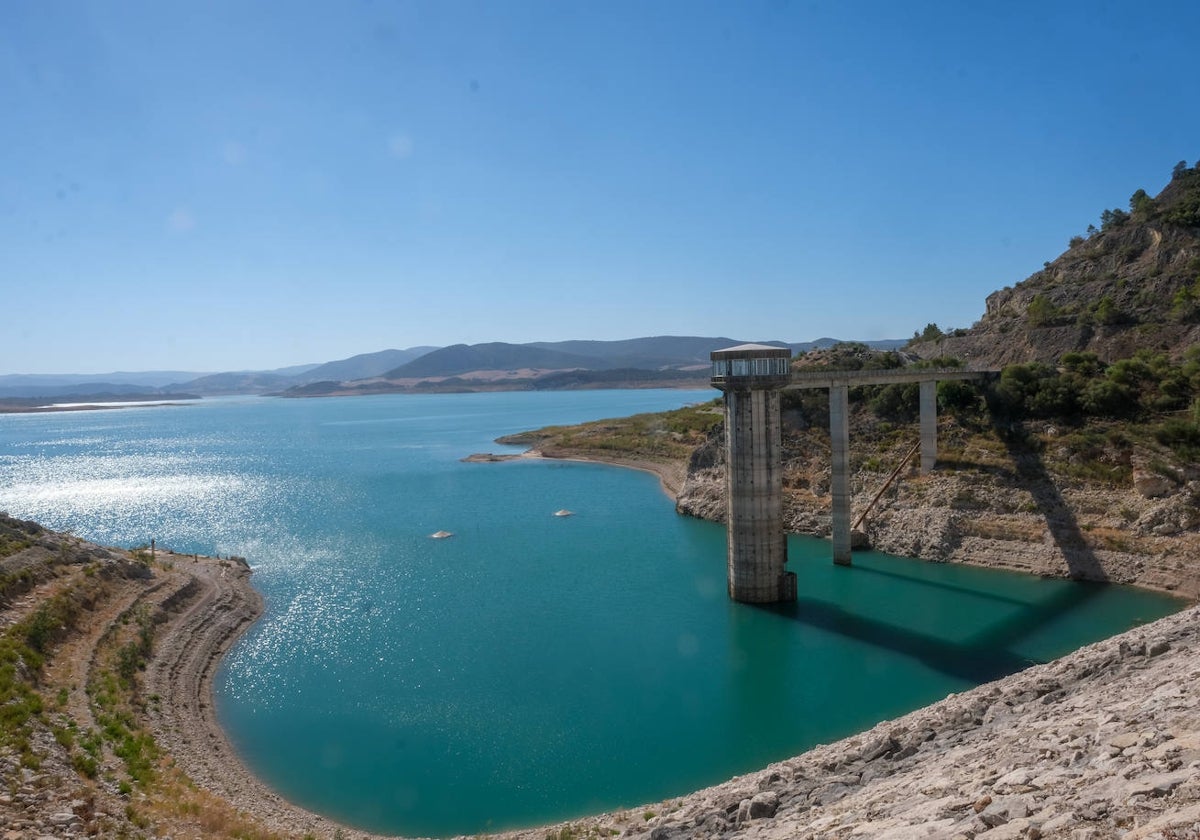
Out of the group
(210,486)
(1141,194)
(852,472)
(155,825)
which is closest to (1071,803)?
(155,825)

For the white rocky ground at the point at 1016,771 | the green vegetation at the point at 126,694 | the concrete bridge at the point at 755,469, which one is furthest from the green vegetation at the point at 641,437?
the white rocky ground at the point at 1016,771

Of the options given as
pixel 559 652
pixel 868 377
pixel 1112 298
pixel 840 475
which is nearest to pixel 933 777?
pixel 559 652

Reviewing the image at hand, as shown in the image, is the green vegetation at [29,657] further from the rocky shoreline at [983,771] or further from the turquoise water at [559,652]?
the turquoise water at [559,652]

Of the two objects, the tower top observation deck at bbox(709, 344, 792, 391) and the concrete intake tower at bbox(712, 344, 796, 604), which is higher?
the tower top observation deck at bbox(709, 344, 792, 391)

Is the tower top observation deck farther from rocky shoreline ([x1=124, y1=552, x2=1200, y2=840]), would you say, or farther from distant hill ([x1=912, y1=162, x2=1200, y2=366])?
distant hill ([x1=912, y1=162, x2=1200, y2=366])

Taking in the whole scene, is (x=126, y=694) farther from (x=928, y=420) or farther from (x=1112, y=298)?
(x=1112, y=298)

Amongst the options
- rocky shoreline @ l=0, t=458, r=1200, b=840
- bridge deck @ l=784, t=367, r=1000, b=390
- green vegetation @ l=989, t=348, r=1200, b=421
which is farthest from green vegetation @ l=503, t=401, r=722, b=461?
rocky shoreline @ l=0, t=458, r=1200, b=840
